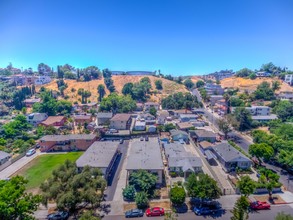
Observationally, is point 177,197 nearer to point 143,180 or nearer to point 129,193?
point 143,180

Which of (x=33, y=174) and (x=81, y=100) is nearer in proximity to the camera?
(x=33, y=174)

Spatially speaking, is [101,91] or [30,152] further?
[101,91]

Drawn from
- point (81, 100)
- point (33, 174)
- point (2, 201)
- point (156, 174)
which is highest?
point (81, 100)

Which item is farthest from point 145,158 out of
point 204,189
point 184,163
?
point 204,189

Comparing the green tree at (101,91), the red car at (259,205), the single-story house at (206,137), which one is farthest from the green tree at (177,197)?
the green tree at (101,91)

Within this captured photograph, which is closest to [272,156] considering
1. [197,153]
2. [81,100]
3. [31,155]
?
[197,153]

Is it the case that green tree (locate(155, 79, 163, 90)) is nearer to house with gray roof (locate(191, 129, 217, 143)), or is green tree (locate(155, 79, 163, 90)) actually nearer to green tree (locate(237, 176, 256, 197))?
house with gray roof (locate(191, 129, 217, 143))

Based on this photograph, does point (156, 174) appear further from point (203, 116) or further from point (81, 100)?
point (81, 100)

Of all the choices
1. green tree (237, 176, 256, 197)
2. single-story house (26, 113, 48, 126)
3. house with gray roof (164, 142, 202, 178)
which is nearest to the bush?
house with gray roof (164, 142, 202, 178)

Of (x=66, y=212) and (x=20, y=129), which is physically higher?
(x=20, y=129)
